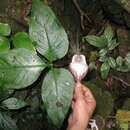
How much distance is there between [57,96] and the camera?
1.27m

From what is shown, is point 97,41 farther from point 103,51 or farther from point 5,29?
point 5,29

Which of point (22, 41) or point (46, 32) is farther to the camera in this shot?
point (22, 41)

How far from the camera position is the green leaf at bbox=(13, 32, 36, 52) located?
4.72ft

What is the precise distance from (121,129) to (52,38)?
105 centimetres

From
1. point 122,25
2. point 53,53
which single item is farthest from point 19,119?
point 122,25

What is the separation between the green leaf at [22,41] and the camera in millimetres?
1439

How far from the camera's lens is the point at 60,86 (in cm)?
129

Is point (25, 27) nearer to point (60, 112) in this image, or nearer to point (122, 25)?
point (60, 112)

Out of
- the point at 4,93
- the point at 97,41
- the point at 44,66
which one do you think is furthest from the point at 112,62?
the point at 4,93

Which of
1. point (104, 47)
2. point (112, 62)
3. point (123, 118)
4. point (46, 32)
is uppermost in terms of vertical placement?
point (46, 32)

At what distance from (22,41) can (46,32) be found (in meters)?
0.21

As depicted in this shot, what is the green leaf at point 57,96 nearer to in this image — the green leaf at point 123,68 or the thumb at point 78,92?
the thumb at point 78,92

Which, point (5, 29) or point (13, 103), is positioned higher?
point (5, 29)

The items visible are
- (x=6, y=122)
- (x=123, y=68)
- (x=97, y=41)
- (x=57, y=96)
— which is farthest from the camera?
(x=123, y=68)
